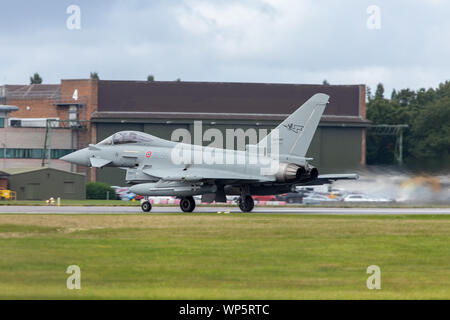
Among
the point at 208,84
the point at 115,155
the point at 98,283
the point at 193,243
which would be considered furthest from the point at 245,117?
the point at 98,283

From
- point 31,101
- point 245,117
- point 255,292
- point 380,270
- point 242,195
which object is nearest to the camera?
point 255,292

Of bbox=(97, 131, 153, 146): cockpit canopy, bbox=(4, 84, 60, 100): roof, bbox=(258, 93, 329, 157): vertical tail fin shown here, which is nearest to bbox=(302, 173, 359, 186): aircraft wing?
bbox=(258, 93, 329, 157): vertical tail fin

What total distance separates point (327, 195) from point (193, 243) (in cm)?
4405

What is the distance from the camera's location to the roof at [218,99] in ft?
258

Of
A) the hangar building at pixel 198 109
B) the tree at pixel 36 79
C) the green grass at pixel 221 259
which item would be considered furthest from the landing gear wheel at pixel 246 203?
the tree at pixel 36 79

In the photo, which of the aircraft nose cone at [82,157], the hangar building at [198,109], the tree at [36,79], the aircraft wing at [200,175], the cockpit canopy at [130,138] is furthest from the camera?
the tree at [36,79]

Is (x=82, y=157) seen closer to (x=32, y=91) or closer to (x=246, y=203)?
(x=246, y=203)

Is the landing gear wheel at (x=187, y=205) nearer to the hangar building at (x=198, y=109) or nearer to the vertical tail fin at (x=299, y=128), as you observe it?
the vertical tail fin at (x=299, y=128)

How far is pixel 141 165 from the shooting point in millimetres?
35500

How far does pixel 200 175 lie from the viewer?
110 feet

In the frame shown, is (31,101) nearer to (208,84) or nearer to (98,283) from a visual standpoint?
(208,84)

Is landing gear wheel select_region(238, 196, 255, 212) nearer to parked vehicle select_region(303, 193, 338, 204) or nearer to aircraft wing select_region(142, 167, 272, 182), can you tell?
aircraft wing select_region(142, 167, 272, 182)

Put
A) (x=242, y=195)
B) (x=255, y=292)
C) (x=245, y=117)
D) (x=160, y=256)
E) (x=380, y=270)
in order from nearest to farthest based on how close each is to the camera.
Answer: (x=255, y=292) < (x=380, y=270) < (x=160, y=256) < (x=242, y=195) < (x=245, y=117)

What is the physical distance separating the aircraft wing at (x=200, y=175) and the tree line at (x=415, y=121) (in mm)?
16250
